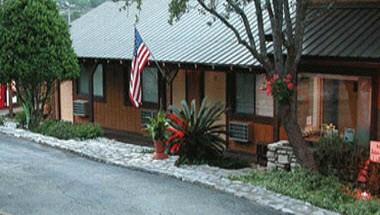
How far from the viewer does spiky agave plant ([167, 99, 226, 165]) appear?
1390 centimetres

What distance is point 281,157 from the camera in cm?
1291

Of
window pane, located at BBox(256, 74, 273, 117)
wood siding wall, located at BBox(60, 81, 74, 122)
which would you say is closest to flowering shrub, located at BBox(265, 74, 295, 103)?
window pane, located at BBox(256, 74, 273, 117)

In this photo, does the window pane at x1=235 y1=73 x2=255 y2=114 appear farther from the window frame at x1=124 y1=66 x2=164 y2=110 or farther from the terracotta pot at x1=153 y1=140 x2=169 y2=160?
the terracotta pot at x1=153 y1=140 x2=169 y2=160

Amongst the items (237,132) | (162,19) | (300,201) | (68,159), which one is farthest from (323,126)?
(162,19)

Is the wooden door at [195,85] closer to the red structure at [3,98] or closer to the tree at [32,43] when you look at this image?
the tree at [32,43]

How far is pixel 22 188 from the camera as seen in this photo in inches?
439

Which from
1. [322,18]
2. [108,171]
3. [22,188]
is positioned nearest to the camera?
[22,188]

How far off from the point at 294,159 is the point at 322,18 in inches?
121

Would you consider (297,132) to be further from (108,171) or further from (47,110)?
(47,110)

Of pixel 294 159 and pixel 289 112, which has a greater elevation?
pixel 289 112

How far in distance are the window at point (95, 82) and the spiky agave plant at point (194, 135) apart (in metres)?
7.42

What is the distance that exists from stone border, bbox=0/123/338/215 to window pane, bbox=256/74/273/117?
2755 millimetres

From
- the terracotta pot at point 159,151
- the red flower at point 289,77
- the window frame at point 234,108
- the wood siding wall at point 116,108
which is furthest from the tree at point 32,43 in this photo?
the red flower at point 289,77

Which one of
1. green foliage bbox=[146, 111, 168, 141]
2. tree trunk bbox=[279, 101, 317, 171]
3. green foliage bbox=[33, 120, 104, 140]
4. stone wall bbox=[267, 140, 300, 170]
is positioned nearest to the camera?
tree trunk bbox=[279, 101, 317, 171]
